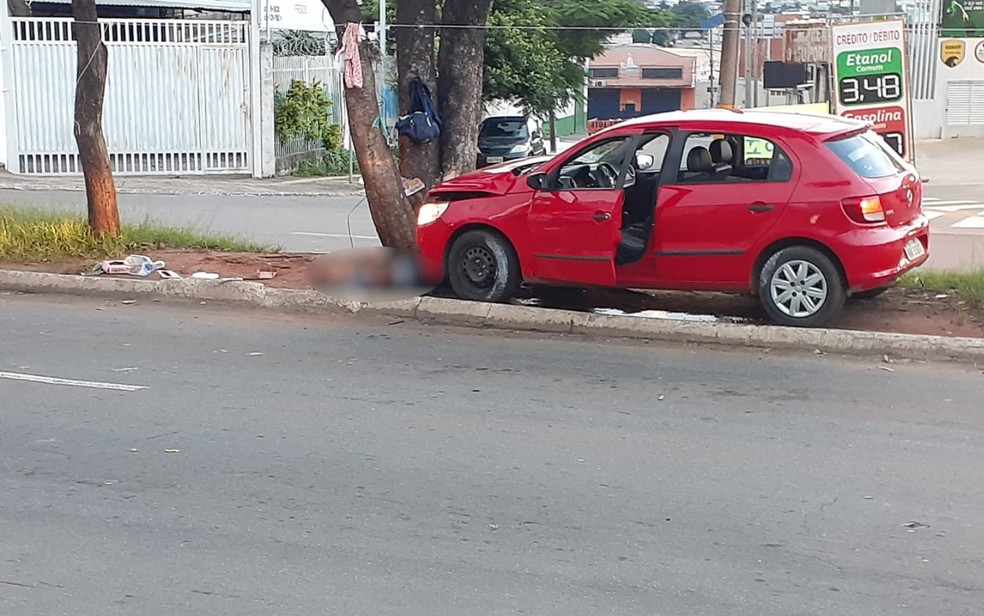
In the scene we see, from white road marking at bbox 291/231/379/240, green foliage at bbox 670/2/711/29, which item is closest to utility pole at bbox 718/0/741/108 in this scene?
white road marking at bbox 291/231/379/240

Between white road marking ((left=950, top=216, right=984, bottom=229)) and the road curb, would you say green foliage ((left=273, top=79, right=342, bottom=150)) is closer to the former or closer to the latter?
white road marking ((left=950, top=216, right=984, bottom=229))

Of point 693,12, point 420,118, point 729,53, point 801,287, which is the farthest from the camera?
point 693,12

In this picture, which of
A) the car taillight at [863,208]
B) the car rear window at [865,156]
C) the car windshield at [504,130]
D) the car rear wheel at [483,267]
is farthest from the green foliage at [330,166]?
the car taillight at [863,208]

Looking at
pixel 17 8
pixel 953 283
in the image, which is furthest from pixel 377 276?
pixel 17 8

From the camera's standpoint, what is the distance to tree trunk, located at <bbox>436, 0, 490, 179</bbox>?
12.0 m

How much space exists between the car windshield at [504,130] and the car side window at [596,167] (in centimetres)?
1741

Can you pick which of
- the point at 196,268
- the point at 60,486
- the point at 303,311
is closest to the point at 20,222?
the point at 196,268

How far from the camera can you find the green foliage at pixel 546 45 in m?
29.0

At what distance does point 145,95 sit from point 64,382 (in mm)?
17534

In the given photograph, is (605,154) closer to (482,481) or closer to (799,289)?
(799,289)

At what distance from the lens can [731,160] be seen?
378 inches

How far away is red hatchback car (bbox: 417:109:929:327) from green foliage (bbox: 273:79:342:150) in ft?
53.7

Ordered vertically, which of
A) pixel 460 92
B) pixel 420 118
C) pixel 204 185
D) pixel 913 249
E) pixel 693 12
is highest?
pixel 693 12

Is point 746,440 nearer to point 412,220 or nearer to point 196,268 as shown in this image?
point 412,220
